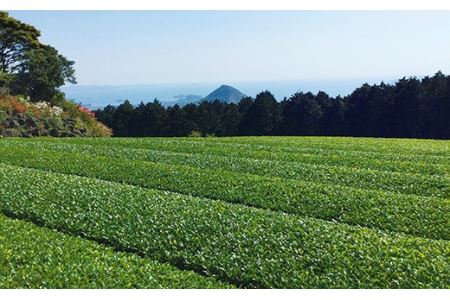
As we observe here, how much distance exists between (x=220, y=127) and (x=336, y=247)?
188ft

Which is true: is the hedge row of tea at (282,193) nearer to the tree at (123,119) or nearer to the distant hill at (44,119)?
the distant hill at (44,119)

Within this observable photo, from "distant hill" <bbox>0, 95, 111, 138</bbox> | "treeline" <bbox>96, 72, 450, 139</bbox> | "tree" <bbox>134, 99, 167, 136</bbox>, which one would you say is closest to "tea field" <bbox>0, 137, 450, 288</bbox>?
"distant hill" <bbox>0, 95, 111, 138</bbox>

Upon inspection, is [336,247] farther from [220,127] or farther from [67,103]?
[220,127]

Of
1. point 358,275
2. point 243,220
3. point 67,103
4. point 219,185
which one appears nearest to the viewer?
point 358,275

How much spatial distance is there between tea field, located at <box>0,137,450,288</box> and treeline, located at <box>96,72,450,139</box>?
44.3m

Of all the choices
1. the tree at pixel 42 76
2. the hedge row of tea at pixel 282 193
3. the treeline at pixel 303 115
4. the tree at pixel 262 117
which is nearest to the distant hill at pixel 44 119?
the tree at pixel 42 76

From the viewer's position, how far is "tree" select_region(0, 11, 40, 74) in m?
39.0

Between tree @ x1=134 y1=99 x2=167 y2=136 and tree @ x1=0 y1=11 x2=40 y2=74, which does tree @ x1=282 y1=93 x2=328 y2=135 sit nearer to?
tree @ x1=134 y1=99 x2=167 y2=136

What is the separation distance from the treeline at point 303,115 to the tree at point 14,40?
90.7 ft

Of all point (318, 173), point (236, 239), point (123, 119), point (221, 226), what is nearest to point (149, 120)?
point (123, 119)

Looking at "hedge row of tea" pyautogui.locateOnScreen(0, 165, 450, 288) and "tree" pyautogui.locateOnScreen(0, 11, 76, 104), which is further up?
"tree" pyautogui.locateOnScreen(0, 11, 76, 104)

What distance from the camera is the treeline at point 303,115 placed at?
200ft

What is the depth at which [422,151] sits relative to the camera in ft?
86.9

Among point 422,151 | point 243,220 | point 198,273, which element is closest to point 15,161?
point 243,220
